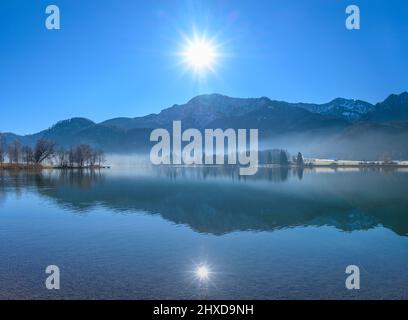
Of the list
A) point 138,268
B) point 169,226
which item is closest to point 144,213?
point 169,226

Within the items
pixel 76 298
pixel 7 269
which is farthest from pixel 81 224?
pixel 76 298

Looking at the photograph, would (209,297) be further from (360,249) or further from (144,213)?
(144,213)

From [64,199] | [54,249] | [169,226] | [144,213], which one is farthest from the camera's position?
[64,199]

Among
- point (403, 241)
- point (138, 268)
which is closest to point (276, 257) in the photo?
point (138, 268)

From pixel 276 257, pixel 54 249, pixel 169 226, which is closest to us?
pixel 276 257

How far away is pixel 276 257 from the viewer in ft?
95.6

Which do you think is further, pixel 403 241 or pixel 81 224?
pixel 81 224

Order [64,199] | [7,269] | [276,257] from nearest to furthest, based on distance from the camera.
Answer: [7,269] < [276,257] < [64,199]

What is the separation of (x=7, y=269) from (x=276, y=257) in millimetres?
20181

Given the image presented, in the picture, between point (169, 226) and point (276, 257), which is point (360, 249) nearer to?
point (276, 257)

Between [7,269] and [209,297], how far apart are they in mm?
14991

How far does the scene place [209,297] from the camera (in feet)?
68.7
